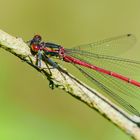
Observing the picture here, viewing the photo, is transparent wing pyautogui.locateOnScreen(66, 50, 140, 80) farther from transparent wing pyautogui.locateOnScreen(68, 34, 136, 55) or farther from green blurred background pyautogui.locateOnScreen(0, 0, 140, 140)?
green blurred background pyautogui.locateOnScreen(0, 0, 140, 140)

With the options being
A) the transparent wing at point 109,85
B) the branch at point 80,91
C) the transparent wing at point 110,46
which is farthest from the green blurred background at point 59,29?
the branch at point 80,91

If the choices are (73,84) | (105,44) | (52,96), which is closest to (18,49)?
(73,84)

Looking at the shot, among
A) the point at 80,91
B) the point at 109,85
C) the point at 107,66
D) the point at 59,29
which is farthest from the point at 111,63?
the point at 59,29

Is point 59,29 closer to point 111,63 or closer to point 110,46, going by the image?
point 110,46

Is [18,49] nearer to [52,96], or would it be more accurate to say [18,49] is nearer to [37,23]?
[52,96]

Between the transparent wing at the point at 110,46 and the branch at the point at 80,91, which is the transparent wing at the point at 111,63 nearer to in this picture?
the transparent wing at the point at 110,46

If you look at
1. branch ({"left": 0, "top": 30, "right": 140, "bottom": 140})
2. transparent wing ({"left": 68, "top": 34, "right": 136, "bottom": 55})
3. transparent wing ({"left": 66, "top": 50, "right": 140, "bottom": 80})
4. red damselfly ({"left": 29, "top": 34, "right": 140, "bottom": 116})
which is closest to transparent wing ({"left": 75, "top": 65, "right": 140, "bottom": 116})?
red damselfly ({"left": 29, "top": 34, "right": 140, "bottom": 116})
